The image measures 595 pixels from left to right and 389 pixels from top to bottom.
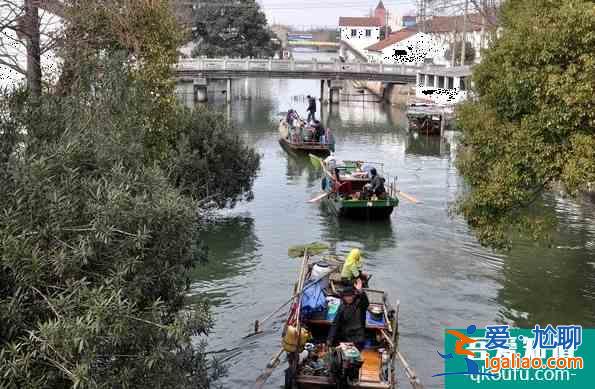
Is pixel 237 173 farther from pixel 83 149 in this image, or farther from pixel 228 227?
pixel 83 149

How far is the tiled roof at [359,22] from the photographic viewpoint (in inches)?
3871

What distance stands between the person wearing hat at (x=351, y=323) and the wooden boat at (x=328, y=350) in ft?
0.82

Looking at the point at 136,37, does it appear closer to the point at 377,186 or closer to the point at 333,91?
the point at 377,186

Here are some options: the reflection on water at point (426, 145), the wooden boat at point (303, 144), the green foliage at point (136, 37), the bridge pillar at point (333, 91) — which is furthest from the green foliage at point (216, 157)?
the bridge pillar at point (333, 91)

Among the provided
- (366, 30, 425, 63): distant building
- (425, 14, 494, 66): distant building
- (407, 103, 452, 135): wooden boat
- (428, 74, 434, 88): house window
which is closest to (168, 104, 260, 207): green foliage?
(407, 103, 452, 135): wooden boat

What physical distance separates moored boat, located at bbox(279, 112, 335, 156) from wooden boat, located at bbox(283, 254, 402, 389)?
826 inches

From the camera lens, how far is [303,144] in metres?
33.7

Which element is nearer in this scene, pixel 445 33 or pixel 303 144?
pixel 303 144

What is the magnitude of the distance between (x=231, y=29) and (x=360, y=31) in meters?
35.3

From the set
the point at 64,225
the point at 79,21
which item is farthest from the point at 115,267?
the point at 79,21

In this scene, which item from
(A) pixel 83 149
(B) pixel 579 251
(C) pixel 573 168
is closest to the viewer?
(A) pixel 83 149

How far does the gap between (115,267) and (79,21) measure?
27.3ft

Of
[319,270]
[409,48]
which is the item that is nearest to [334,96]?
[409,48]

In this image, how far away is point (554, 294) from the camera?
51.9 ft
